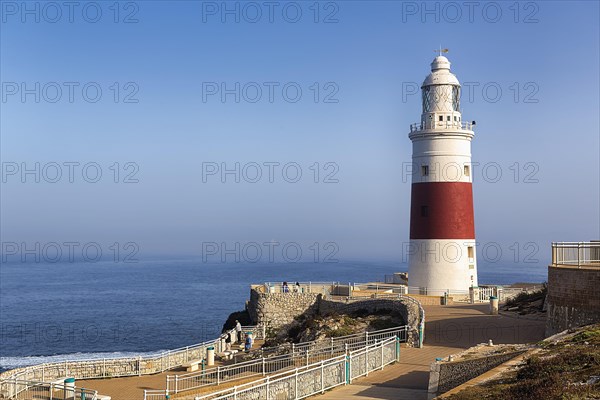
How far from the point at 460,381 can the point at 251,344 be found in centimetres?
1992

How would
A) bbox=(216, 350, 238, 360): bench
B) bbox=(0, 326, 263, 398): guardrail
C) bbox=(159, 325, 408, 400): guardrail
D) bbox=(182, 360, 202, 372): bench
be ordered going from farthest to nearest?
bbox=(216, 350, 238, 360): bench < bbox=(182, 360, 202, 372): bench < bbox=(0, 326, 263, 398): guardrail < bbox=(159, 325, 408, 400): guardrail

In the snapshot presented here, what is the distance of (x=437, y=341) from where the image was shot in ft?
81.6

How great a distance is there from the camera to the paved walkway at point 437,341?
662 inches

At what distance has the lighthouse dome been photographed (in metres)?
37.5

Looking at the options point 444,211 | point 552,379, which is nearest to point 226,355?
point 444,211

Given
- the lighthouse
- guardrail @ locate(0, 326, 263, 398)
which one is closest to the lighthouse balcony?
the lighthouse

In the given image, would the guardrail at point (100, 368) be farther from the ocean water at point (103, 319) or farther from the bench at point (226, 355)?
the ocean water at point (103, 319)

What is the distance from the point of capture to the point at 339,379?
17984 millimetres

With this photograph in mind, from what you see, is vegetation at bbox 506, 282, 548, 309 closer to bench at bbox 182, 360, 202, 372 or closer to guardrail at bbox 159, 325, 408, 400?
guardrail at bbox 159, 325, 408, 400

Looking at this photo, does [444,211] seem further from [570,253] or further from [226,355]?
[226,355]

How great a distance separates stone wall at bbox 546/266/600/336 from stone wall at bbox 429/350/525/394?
5.68 meters

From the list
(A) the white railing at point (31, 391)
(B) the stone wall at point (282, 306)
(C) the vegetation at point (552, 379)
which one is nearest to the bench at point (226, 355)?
(B) the stone wall at point (282, 306)

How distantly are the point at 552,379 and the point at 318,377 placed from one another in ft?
22.8

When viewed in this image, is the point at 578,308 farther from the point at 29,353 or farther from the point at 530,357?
the point at 29,353
